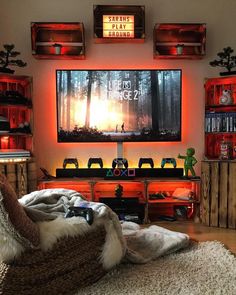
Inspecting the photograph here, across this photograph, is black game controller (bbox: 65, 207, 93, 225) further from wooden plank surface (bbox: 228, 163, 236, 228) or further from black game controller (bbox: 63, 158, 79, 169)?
wooden plank surface (bbox: 228, 163, 236, 228)

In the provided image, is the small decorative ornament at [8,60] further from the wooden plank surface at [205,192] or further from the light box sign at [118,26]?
the wooden plank surface at [205,192]

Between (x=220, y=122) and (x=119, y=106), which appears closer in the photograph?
(x=220, y=122)

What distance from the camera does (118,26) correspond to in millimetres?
3404

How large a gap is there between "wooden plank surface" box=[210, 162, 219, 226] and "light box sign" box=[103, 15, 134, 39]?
1.77 m

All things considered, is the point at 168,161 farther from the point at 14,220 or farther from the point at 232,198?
the point at 14,220

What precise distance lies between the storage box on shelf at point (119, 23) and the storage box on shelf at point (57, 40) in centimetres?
22

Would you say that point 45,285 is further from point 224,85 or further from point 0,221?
point 224,85

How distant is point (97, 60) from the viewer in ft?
11.8

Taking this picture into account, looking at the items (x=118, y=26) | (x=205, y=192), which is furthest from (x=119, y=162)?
(x=118, y=26)

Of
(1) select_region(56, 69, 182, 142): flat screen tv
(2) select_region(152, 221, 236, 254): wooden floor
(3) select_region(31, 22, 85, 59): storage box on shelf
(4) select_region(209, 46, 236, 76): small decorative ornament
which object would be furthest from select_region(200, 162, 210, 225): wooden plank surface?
(3) select_region(31, 22, 85, 59): storage box on shelf

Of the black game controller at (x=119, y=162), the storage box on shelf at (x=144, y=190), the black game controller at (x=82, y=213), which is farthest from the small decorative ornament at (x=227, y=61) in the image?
the black game controller at (x=82, y=213)

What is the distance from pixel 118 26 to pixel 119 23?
1.4 inches

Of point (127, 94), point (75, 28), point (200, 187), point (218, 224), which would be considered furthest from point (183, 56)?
point (218, 224)

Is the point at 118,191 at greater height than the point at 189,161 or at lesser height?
lesser
